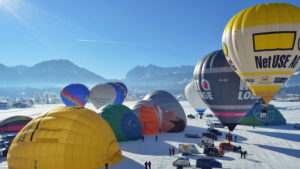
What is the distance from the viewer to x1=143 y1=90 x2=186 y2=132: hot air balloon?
89.9 feet

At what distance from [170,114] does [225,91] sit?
8.18 meters

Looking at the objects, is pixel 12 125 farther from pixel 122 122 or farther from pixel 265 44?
pixel 265 44

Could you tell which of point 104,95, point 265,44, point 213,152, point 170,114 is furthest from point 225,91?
point 104,95

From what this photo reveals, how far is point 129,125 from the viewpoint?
2258 centimetres

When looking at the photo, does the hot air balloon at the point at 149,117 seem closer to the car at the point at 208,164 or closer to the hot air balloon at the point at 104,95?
the car at the point at 208,164

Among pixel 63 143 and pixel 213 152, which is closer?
pixel 63 143

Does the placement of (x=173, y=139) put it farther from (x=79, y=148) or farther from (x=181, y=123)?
(x=79, y=148)

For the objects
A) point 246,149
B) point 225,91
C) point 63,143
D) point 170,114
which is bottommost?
point 246,149

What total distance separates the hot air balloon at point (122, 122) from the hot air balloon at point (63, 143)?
255 inches

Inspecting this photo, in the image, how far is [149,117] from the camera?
87.2ft

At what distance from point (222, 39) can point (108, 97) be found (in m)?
28.2

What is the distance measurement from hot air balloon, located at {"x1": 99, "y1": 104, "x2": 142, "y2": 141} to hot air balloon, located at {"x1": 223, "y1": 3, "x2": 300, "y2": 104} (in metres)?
11.3

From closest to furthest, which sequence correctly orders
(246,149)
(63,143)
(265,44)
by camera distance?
(63,143)
(265,44)
(246,149)

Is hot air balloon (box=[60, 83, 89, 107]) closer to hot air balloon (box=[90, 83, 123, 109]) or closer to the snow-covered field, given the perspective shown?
hot air balloon (box=[90, 83, 123, 109])
